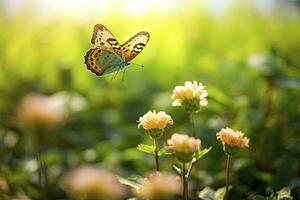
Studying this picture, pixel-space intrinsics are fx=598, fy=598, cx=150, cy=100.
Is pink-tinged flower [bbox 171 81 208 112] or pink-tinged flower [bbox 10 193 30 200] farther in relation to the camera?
pink-tinged flower [bbox 10 193 30 200]

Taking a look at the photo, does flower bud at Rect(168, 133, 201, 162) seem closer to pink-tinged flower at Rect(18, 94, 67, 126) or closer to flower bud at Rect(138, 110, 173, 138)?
flower bud at Rect(138, 110, 173, 138)

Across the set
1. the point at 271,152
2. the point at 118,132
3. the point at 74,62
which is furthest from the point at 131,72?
the point at 271,152

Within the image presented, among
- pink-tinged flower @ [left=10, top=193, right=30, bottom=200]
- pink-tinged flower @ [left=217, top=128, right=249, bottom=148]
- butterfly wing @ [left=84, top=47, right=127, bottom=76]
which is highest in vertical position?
butterfly wing @ [left=84, top=47, right=127, bottom=76]

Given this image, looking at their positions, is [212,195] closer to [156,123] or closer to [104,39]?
[156,123]

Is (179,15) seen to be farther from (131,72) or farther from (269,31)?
(131,72)

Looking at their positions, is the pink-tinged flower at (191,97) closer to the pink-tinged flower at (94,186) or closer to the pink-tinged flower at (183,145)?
the pink-tinged flower at (183,145)

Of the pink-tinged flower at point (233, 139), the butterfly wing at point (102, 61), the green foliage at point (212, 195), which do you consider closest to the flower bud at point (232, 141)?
the pink-tinged flower at point (233, 139)

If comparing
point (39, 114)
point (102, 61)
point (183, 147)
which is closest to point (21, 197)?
point (102, 61)

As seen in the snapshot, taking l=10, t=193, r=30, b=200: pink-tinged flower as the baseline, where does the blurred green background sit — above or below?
above

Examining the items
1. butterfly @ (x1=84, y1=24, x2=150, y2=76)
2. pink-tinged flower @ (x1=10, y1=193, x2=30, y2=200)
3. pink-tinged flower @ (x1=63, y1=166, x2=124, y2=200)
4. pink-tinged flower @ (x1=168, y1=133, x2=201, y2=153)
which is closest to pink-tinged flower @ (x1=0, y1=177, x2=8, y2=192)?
pink-tinged flower @ (x1=10, y1=193, x2=30, y2=200)
